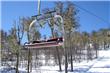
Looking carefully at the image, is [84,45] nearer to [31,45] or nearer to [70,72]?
[70,72]

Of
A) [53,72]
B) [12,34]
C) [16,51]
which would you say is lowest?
[53,72]

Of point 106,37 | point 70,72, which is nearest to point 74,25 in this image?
point 70,72

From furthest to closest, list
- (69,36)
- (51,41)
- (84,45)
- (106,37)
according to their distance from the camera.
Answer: (106,37), (84,45), (69,36), (51,41)

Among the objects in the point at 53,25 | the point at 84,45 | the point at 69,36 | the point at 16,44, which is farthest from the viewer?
the point at 84,45

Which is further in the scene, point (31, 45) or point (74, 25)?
point (74, 25)

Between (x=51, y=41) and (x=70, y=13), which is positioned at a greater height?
(x=70, y=13)

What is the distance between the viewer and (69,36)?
20531 mm

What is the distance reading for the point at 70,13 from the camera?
19375 mm

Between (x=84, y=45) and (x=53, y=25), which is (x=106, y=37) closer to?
(x=84, y=45)

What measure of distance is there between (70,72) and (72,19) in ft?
12.6

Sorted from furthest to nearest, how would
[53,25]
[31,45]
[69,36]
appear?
[69,36] → [53,25] → [31,45]

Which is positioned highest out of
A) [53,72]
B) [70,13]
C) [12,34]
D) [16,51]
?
[70,13]

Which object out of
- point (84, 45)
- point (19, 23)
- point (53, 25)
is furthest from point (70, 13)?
point (84, 45)

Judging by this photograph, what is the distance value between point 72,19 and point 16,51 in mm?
5172
